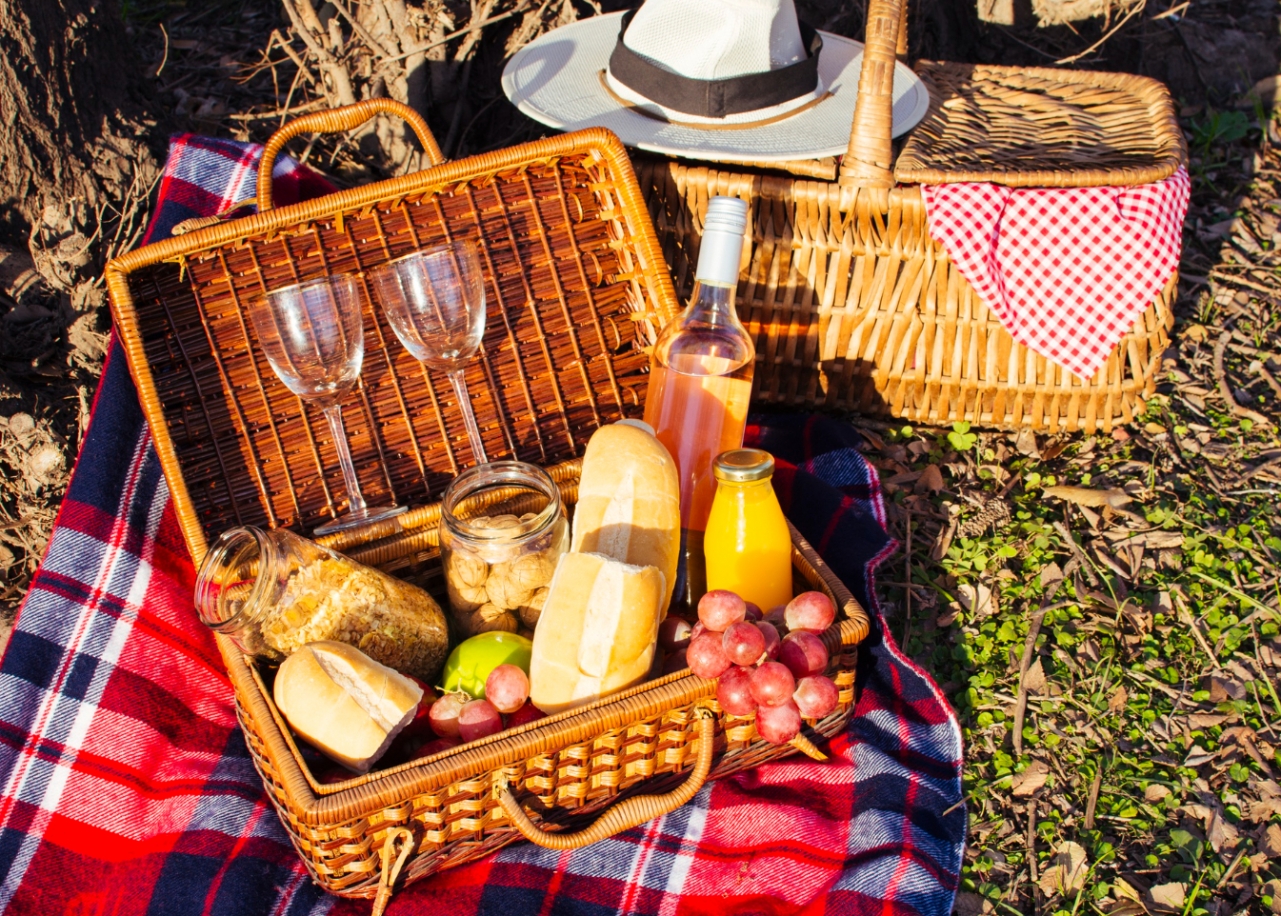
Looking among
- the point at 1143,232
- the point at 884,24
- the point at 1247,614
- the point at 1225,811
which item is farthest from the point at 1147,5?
the point at 1225,811

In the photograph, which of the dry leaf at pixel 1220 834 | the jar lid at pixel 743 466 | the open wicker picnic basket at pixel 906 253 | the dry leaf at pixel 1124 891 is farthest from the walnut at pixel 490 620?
the dry leaf at pixel 1220 834

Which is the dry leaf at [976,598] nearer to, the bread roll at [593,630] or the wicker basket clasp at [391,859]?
the bread roll at [593,630]

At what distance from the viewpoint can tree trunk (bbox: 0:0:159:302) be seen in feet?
6.38

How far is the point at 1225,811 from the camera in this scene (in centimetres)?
153

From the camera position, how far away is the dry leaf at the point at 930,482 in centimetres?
205

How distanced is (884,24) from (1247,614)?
1250 mm

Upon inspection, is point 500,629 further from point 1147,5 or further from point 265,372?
point 1147,5

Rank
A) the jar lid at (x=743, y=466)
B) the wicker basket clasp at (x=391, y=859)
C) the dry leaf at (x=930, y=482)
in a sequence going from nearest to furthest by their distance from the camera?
the wicker basket clasp at (x=391, y=859) → the jar lid at (x=743, y=466) → the dry leaf at (x=930, y=482)

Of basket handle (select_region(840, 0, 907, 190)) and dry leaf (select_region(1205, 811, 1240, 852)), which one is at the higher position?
basket handle (select_region(840, 0, 907, 190))

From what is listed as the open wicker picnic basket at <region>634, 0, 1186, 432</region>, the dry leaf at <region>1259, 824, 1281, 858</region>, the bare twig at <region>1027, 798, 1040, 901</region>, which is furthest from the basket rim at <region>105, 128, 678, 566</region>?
the dry leaf at <region>1259, 824, 1281, 858</region>

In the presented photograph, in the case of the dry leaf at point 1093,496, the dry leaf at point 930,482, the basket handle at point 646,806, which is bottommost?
the dry leaf at point 1093,496

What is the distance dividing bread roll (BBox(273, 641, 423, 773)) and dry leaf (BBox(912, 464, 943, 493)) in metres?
1.21

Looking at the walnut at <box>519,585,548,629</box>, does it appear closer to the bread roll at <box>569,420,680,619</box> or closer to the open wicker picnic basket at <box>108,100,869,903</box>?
the bread roll at <box>569,420,680,619</box>

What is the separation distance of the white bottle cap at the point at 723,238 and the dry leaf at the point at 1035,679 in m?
0.89
